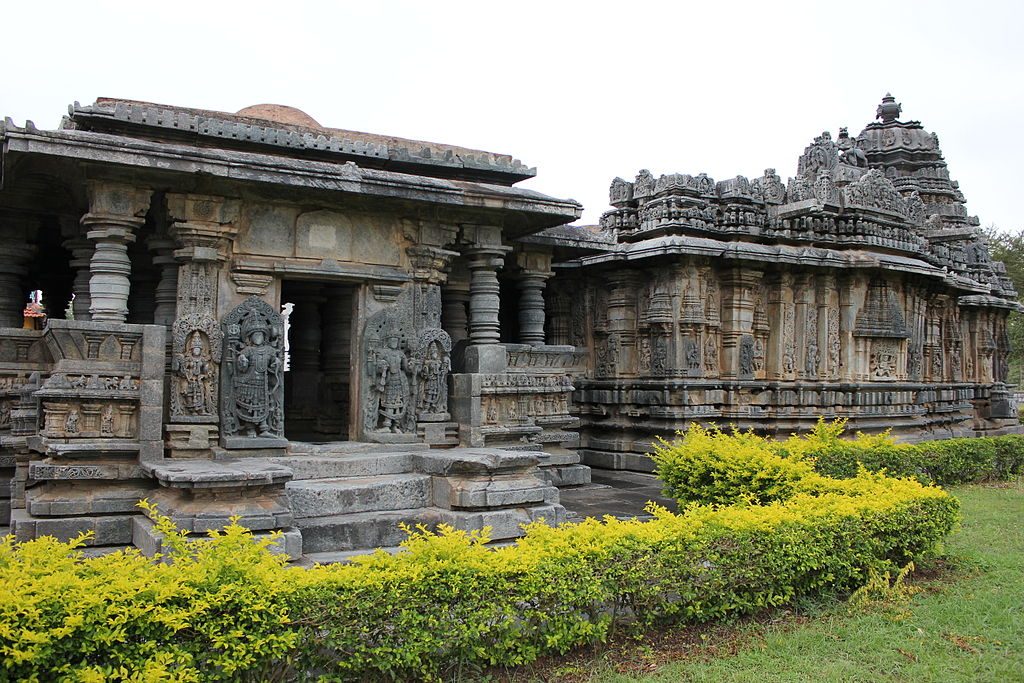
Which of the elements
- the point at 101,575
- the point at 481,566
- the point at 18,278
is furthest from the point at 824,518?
the point at 18,278

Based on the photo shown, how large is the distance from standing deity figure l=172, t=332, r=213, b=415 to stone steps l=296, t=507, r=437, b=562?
1.64m

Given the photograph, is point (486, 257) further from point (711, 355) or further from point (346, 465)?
point (711, 355)

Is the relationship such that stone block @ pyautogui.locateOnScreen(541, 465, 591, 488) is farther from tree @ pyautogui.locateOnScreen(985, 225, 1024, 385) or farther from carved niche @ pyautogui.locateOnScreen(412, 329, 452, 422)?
tree @ pyautogui.locateOnScreen(985, 225, 1024, 385)

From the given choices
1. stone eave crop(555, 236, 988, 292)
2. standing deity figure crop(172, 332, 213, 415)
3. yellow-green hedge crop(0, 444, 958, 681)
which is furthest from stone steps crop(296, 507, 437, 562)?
stone eave crop(555, 236, 988, 292)

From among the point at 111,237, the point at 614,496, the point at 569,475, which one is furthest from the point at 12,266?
the point at 614,496

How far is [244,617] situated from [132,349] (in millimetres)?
4035

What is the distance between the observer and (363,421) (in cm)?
896

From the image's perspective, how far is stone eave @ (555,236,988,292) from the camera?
42.9 feet

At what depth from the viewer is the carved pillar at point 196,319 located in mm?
7953

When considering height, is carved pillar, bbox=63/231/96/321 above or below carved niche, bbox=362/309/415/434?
above

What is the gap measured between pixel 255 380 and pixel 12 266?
3.71m

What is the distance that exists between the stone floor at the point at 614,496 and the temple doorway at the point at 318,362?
117 inches

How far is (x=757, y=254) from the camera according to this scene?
1380cm

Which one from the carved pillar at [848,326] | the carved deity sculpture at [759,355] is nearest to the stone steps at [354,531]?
the carved deity sculpture at [759,355]
